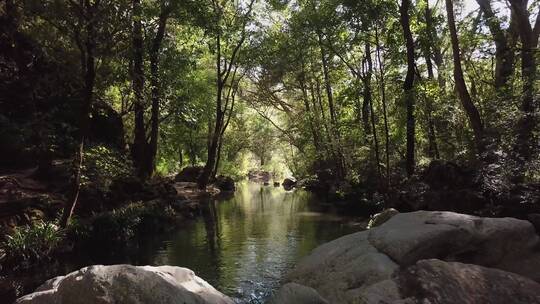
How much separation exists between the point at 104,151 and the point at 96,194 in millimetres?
2415

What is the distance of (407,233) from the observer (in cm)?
678

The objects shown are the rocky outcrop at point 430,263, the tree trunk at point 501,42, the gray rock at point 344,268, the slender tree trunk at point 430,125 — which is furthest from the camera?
the slender tree trunk at point 430,125

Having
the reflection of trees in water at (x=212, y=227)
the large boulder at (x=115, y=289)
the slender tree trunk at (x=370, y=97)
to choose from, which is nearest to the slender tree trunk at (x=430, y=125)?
the slender tree trunk at (x=370, y=97)

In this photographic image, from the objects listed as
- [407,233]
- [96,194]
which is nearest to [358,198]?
[96,194]

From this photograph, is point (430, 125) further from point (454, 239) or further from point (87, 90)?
point (87, 90)

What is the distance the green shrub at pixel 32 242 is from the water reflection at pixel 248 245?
9.16 ft

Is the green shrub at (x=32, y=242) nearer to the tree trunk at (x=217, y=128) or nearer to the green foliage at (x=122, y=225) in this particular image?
the green foliage at (x=122, y=225)

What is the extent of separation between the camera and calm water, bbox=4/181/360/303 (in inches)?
416

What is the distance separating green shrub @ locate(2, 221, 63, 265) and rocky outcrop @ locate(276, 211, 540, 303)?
717 cm

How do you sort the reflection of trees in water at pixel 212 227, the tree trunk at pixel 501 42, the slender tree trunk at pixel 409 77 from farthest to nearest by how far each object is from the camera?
1. the slender tree trunk at pixel 409 77
2. the tree trunk at pixel 501 42
3. the reflection of trees in water at pixel 212 227

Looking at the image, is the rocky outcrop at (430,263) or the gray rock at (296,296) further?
the gray rock at (296,296)

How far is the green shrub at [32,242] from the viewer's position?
1077cm

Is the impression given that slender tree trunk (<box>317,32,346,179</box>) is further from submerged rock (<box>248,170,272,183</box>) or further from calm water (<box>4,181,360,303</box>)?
submerged rock (<box>248,170,272,183</box>)

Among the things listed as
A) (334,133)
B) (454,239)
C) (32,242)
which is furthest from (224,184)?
(454,239)
